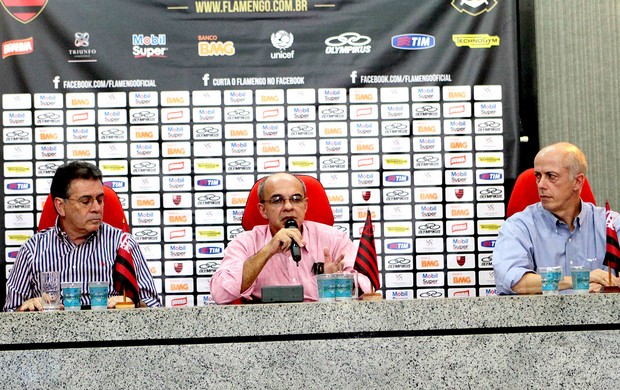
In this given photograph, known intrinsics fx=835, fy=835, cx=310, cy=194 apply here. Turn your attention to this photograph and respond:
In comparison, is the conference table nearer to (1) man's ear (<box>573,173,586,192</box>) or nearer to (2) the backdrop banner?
(1) man's ear (<box>573,173,586,192</box>)

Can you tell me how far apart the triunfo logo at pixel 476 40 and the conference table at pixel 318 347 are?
99.8 inches

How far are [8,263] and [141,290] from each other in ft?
4.19

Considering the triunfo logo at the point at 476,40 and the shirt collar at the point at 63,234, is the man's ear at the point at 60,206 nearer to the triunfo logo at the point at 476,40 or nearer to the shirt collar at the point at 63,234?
the shirt collar at the point at 63,234

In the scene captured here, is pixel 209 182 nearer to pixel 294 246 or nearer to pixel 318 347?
pixel 294 246

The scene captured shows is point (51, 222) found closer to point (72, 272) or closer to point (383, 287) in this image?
point (72, 272)

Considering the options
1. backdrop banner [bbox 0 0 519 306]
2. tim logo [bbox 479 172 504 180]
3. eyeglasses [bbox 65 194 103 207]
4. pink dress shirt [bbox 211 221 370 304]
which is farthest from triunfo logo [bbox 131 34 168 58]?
tim logo [bbox 479 172 504 180]

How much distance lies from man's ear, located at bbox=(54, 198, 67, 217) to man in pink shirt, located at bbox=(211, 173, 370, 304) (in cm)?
68

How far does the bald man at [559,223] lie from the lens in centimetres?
326

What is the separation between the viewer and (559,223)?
131 inches

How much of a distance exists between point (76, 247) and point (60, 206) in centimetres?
18

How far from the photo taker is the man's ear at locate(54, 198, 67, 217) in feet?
10.9

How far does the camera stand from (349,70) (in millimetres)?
4332

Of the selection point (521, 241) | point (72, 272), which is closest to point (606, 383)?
point (521, 241)

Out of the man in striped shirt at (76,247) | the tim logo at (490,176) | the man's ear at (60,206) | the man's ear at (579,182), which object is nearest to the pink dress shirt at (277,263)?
the man in striped shirt at (76,247)
